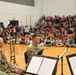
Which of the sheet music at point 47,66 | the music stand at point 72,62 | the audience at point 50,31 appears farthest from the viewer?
the audience at point 50,31

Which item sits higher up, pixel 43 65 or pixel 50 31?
pixel 43 65

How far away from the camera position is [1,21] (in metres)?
18.9

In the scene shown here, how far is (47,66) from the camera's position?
4.04m

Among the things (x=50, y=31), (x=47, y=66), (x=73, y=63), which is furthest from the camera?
(x=50, y=31)

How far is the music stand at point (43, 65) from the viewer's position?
13.0 feet

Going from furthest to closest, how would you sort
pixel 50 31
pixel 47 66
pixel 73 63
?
pixel 50 31 → pixel 73 63 → pixel 47 66

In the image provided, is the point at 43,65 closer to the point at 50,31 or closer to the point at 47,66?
the point at 47,66

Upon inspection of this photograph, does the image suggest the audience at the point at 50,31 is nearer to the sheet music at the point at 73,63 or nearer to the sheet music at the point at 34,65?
the sheet music at the point at 34,65

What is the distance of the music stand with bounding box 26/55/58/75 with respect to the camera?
156 inches

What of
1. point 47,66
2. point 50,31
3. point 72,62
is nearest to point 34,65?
point 47,66

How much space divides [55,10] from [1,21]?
7.63 m

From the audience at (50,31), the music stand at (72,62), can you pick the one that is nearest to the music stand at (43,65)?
the music stand at (72,62)

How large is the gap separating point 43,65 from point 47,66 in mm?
107

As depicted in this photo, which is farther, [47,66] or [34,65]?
[34,65]
